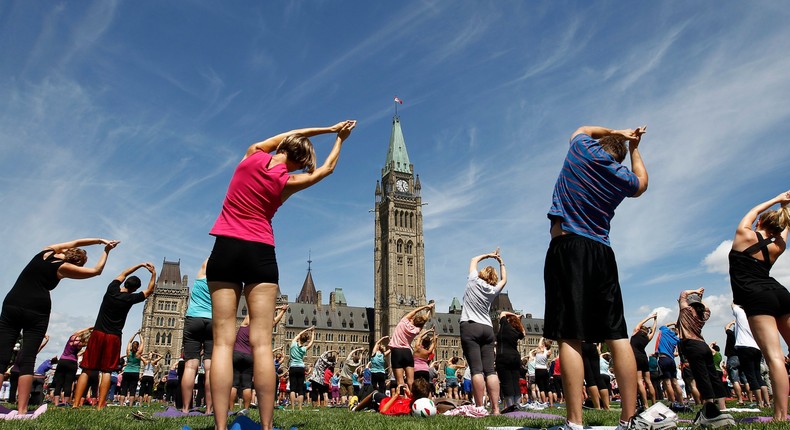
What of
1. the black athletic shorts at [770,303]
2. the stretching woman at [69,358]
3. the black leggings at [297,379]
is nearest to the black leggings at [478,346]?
the black athletic shorts at [770,303]

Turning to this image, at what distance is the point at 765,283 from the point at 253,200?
230 inches

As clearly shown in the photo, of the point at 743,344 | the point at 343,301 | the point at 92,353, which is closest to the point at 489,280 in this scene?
the point at 743,344

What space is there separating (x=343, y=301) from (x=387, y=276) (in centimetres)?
2636

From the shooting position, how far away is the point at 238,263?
443cm

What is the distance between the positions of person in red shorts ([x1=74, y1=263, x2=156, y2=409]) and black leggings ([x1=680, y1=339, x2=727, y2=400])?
Answer: 29.0 feet

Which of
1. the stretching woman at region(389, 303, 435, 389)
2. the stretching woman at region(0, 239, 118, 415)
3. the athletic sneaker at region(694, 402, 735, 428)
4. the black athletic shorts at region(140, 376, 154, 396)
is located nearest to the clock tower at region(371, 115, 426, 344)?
the black athletic shorts at region(140, 376, 154, 396)

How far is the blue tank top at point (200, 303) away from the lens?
8.72 meters

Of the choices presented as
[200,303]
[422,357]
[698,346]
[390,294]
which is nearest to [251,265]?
[200,303]

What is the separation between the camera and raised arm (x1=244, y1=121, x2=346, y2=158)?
5.19 metres

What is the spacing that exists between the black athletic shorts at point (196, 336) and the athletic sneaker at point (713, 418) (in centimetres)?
706

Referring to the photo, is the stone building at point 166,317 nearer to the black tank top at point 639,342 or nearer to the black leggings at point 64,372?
the black leggings at point 64,372

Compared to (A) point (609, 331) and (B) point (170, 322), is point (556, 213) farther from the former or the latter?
(B) point (170, 322)

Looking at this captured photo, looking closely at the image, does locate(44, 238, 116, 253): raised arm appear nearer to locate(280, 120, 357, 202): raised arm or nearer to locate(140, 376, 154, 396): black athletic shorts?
locate(280, 120, 357, 202): raised arm

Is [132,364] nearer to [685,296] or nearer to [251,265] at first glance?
[251,265]
